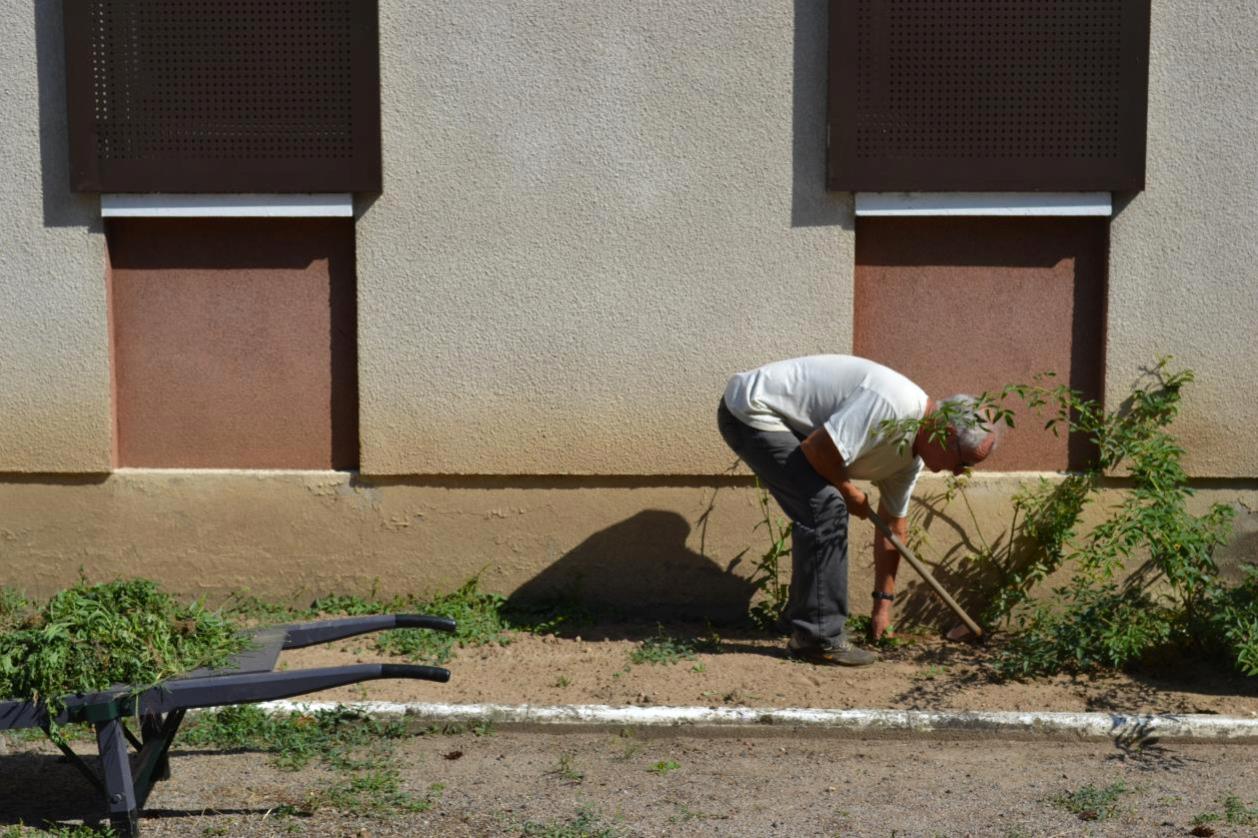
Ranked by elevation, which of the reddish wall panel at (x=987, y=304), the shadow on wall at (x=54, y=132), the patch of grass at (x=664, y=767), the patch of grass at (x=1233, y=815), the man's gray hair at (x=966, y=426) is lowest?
the patch of grass at (x=664, y=767)

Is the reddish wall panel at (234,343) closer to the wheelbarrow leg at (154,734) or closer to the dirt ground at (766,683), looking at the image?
the dirt ground at (766,683)

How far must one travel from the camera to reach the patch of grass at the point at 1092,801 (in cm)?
472

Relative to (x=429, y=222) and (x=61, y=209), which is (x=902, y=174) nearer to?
(x=429, y=222)

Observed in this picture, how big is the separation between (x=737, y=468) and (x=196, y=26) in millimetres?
3458

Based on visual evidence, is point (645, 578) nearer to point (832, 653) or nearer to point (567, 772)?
point (832, 653)

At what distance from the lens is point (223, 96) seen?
6770 mm

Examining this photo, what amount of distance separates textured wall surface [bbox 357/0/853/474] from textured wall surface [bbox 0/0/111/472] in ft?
4.62

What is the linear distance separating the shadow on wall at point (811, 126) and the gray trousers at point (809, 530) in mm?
1197

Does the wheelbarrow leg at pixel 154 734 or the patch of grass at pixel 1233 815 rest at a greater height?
the wheelbarrow leg at pixel 154 734

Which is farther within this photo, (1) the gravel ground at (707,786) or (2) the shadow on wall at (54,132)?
(2) the shadow on wall at (54,132)

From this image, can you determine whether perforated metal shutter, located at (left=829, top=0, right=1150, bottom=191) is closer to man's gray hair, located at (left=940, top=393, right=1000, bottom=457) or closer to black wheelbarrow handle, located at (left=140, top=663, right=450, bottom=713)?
man's gray hair, located at (left=940, top=393, right=1000, bottom=457)

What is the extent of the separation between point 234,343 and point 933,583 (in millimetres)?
3722

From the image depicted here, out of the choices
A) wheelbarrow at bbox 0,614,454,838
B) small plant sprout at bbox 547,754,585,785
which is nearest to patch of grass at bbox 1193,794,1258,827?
small plant sprout at bbox 547,754,585,785

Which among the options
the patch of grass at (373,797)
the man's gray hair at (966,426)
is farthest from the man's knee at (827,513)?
the patch of grass at (373,797)
